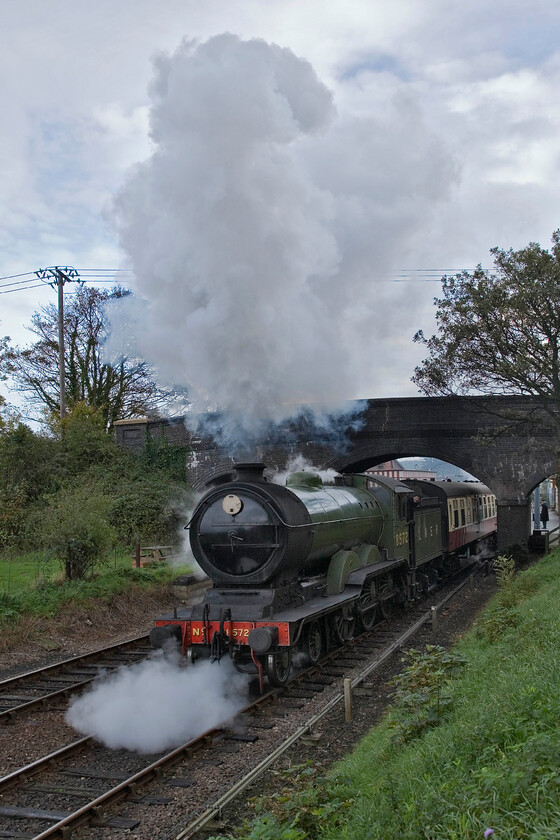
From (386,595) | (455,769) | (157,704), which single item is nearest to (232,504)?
(157,704)

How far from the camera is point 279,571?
869cm

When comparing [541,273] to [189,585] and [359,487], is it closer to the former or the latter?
[359,487]

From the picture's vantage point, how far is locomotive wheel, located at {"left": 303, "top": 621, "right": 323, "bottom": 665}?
9.42m

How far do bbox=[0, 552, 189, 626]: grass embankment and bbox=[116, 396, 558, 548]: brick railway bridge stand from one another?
6320mm

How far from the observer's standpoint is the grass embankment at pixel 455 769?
10.9ft

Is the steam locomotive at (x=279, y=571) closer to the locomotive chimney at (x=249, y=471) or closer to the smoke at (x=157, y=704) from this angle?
the locomotive chimney at (x=249, y=471)

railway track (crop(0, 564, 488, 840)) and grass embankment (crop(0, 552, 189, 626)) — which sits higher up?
grass embankment (crop(0, 552, 189, 626))

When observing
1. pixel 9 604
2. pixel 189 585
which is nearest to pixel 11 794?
pixel 9 604

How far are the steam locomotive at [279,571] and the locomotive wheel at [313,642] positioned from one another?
0.01 metres

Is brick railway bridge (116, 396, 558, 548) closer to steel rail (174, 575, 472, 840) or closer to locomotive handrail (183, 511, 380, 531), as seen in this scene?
locomotive handrail (183, 511, 380, 531)

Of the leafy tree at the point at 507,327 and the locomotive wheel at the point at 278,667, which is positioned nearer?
the locomotive wheel at the point at 278,667

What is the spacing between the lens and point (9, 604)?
40.5ft

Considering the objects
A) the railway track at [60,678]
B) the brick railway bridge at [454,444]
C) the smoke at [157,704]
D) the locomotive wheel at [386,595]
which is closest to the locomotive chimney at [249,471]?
the smoke at [157,704]

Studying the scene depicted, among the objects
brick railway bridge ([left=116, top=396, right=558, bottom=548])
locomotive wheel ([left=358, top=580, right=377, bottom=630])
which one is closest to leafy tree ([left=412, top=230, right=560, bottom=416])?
brick railway bridge ([left=116, top=396, right=558, bottom=548])
